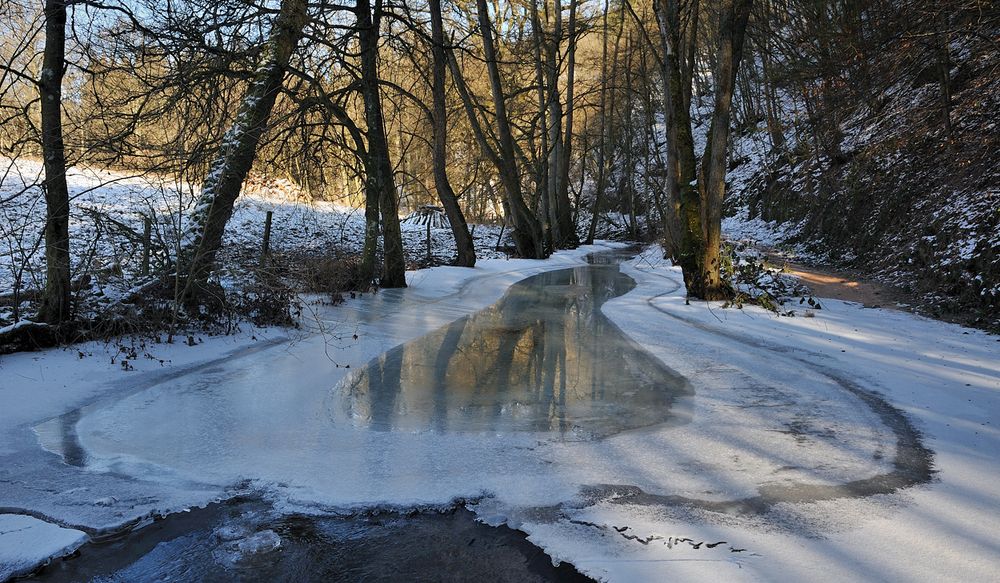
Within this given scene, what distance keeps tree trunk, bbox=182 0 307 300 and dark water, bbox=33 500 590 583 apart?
174 inches

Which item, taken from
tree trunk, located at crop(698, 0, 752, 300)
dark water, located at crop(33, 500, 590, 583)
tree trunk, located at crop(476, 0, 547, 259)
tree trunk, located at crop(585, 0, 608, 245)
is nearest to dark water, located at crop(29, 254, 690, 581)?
dark water, located at crop(33, 500, 590, 583)

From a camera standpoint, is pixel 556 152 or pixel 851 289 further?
pixel 556 152

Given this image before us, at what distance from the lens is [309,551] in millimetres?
3246

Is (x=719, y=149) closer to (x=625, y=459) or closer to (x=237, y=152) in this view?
(x=625, y=459)

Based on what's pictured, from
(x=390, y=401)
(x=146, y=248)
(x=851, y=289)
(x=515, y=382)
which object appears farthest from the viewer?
(x=851, y=289)

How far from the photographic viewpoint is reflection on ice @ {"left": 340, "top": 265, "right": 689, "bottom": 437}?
16.7 ft

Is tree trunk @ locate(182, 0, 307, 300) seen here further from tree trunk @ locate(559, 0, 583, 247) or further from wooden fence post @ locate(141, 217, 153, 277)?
tree trunk @ locate(559, 0, 583, 247)

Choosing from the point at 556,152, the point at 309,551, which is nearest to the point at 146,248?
the point at 309,551

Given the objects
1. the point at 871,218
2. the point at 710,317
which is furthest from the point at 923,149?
the point at 710,317

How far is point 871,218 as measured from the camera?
1515 centimetres

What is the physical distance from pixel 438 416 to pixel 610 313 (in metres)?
5.55

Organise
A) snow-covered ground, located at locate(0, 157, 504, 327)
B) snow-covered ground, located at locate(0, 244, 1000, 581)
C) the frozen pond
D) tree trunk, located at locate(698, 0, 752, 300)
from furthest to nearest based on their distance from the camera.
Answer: tree trunk, located at locate(698, 0, 752, 300) < snow-covered ground, located at locate(0, 157, 504, 327) < the frozen pond < snow-covered ground, located at locate(0, 244, 1000, 581)

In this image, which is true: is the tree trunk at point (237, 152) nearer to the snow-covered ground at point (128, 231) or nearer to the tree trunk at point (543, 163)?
the snow-covered ground at point (128, 231)

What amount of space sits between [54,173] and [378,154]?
5890mm
